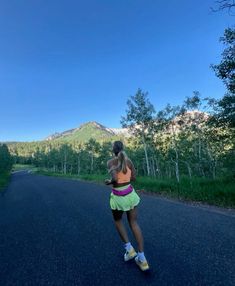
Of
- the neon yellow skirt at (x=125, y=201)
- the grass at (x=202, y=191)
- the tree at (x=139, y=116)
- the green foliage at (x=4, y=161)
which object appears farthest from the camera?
the green foliage at (x=4, y=161)

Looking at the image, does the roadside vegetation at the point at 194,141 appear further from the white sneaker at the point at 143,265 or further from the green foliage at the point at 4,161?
the green foliage at the point at 4,161

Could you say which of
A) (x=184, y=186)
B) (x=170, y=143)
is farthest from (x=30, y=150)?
(x=184, y=186)

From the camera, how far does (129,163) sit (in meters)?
3.72

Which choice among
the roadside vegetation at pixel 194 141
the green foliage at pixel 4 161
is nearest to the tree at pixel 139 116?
the roadside vegetation at pixel 194 141

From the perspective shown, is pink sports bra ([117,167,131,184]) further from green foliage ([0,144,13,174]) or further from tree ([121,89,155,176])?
green foliage ([0,144,13,174])

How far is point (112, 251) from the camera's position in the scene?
420 cm

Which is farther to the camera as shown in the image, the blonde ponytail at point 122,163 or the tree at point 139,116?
the tree at point 139,116

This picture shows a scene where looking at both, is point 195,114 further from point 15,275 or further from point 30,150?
point 30,150

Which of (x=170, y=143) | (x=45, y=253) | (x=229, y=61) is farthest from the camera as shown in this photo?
(x=170, y=143)

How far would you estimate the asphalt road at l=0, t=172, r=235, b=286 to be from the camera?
3252 mm

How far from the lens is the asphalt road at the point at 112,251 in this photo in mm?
3252

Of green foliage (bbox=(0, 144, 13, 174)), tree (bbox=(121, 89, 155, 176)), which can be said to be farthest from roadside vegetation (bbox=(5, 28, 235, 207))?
green foliage (bbox=(0, 144, 13, 174))

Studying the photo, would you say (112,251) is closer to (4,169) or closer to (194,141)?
(194,141)

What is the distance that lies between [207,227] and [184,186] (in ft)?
20.1
